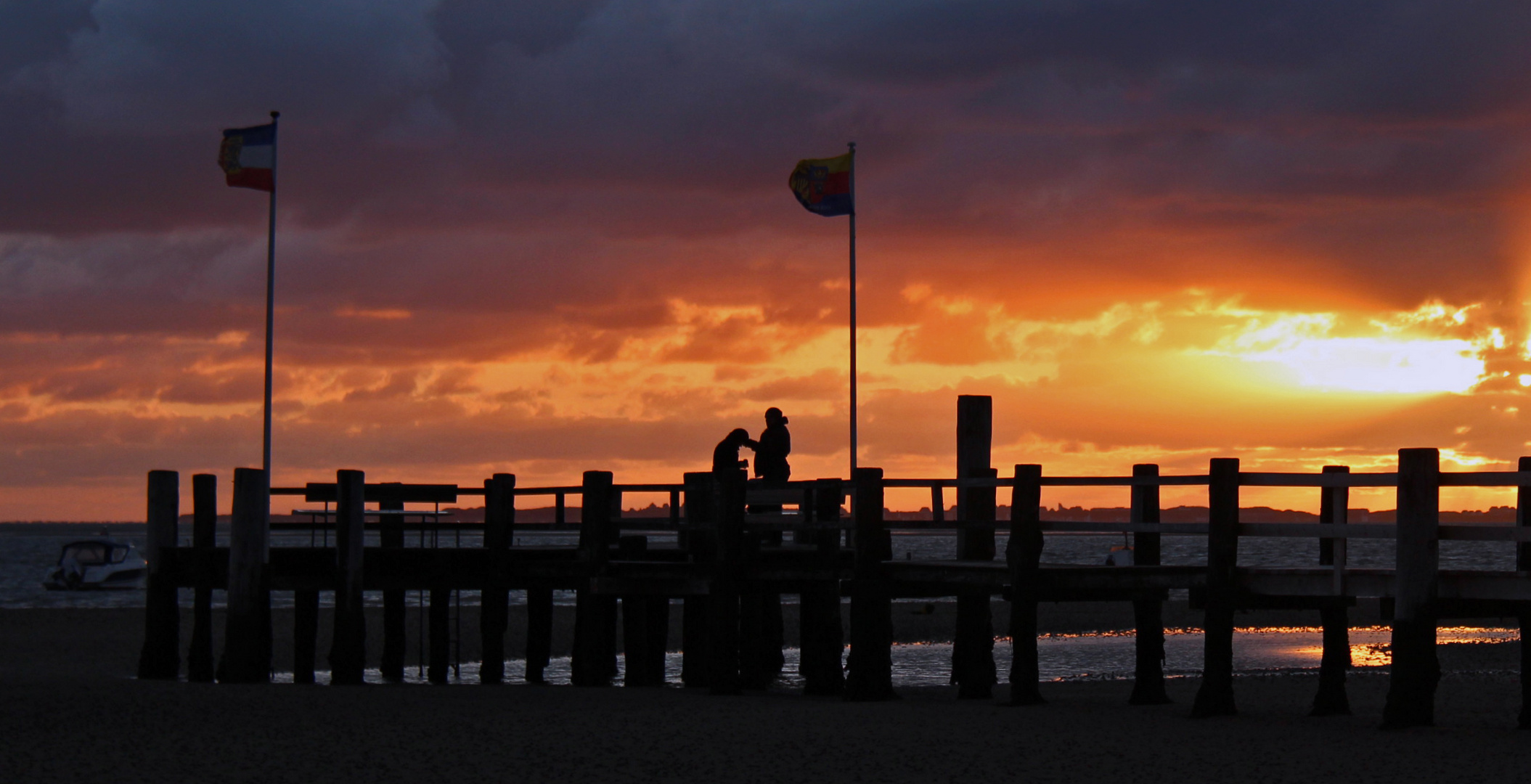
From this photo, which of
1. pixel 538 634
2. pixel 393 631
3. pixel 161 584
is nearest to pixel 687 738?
pixel 538 634

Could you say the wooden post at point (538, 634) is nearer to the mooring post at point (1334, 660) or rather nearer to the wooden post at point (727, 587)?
the wooden post at point (727, 587)

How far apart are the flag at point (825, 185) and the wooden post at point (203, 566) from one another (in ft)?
38.8

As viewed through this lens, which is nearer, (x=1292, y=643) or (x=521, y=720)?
(x=521, y=720)

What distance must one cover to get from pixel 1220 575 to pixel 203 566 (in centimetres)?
1411

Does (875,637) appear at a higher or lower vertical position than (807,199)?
lower

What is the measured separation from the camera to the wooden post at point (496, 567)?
917 inches

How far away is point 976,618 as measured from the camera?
1909 centimetres

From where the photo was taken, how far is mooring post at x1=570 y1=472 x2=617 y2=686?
72.1 ft

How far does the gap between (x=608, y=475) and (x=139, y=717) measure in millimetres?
7140

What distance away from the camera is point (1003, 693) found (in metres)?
21.8

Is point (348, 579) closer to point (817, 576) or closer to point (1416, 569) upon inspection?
point (817, 576)

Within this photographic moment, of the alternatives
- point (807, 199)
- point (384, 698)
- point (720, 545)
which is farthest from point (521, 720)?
point (807, 199)

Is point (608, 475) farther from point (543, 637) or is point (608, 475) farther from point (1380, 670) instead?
point (1380, 670)

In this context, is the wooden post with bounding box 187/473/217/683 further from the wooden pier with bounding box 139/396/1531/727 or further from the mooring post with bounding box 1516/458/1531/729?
the mooring post with bounding box 1516/458/1531/729
